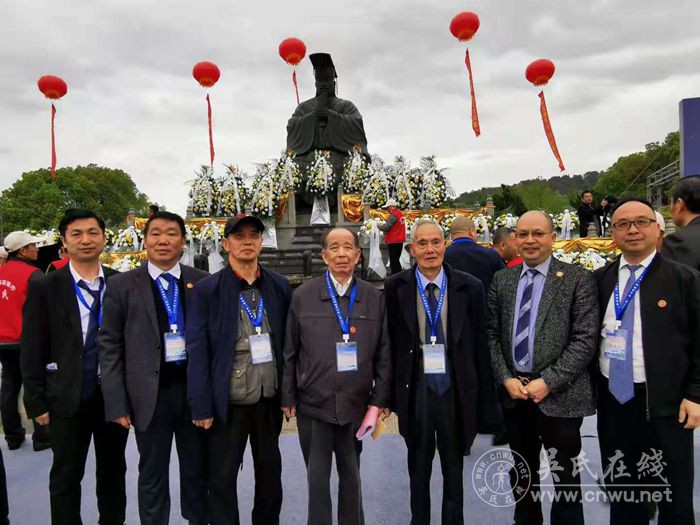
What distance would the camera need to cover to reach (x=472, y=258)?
3.72 meters

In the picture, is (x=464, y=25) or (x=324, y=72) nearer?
(x=464, y=25)

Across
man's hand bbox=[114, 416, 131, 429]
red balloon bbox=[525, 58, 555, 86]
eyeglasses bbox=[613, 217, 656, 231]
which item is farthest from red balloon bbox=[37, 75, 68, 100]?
eyeglasses bbox=[613, 217, 656, 231]

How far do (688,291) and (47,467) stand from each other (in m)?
4.38

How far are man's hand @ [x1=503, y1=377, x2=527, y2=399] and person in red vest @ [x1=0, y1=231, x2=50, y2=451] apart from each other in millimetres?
3630

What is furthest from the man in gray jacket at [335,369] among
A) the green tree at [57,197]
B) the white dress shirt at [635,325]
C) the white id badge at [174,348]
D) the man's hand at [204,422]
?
the green tree at [57,197]

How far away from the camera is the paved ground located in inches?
114

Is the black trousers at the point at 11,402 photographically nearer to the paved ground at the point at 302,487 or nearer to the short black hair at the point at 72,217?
the paved ground at the point at 302,487

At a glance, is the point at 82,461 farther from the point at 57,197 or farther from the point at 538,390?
the point at 57,197

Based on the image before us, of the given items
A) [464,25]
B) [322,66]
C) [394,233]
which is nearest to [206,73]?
[322,66]

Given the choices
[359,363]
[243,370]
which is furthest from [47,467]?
[359,363]

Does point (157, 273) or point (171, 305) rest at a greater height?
point (157, 273)

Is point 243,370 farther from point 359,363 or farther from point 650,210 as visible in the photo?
point 650,210

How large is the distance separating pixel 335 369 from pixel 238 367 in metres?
0.50

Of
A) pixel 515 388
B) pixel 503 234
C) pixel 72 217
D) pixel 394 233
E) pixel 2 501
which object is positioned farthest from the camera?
pixel 394 233
